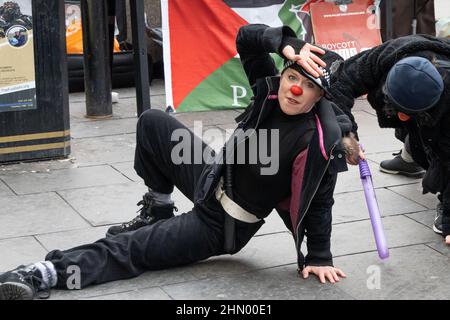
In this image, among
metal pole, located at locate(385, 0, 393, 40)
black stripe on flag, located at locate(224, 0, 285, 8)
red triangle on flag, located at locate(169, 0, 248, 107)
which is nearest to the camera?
red triangle on flag, located at locate(169, 0, 248, 107)

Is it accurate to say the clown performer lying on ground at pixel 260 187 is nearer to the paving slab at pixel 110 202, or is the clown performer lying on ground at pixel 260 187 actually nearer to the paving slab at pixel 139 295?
the paving slab at pixel 139 295

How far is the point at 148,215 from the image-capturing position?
4703 millimetres

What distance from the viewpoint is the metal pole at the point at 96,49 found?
7113mm

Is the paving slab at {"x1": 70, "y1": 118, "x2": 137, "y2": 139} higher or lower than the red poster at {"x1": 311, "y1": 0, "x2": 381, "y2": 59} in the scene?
lower

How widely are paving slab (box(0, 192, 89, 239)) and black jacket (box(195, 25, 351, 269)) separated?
3.42 feet

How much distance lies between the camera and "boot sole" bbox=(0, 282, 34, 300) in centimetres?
382

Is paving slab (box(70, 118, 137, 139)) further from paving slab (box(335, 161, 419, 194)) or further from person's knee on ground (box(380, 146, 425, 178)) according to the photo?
person's knee on ground (box(380, 146, 425, 178))

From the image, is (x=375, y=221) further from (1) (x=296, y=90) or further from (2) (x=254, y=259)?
(1) (x=296, y=90)

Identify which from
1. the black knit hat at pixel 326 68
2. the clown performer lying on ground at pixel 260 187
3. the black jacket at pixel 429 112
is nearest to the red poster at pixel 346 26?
the black jacket at pixel 429 112

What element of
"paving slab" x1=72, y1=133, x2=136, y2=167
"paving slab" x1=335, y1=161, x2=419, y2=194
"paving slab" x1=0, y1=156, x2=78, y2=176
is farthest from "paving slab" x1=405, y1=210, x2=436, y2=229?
"paving slab" x1=0, y1=156, x2=78, y2=176

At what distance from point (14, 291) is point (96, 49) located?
143 inches

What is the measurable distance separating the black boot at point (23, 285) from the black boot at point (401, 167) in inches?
110

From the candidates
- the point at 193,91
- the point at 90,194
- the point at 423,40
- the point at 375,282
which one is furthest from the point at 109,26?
the point at 375,282

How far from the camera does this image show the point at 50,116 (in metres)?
6.21
